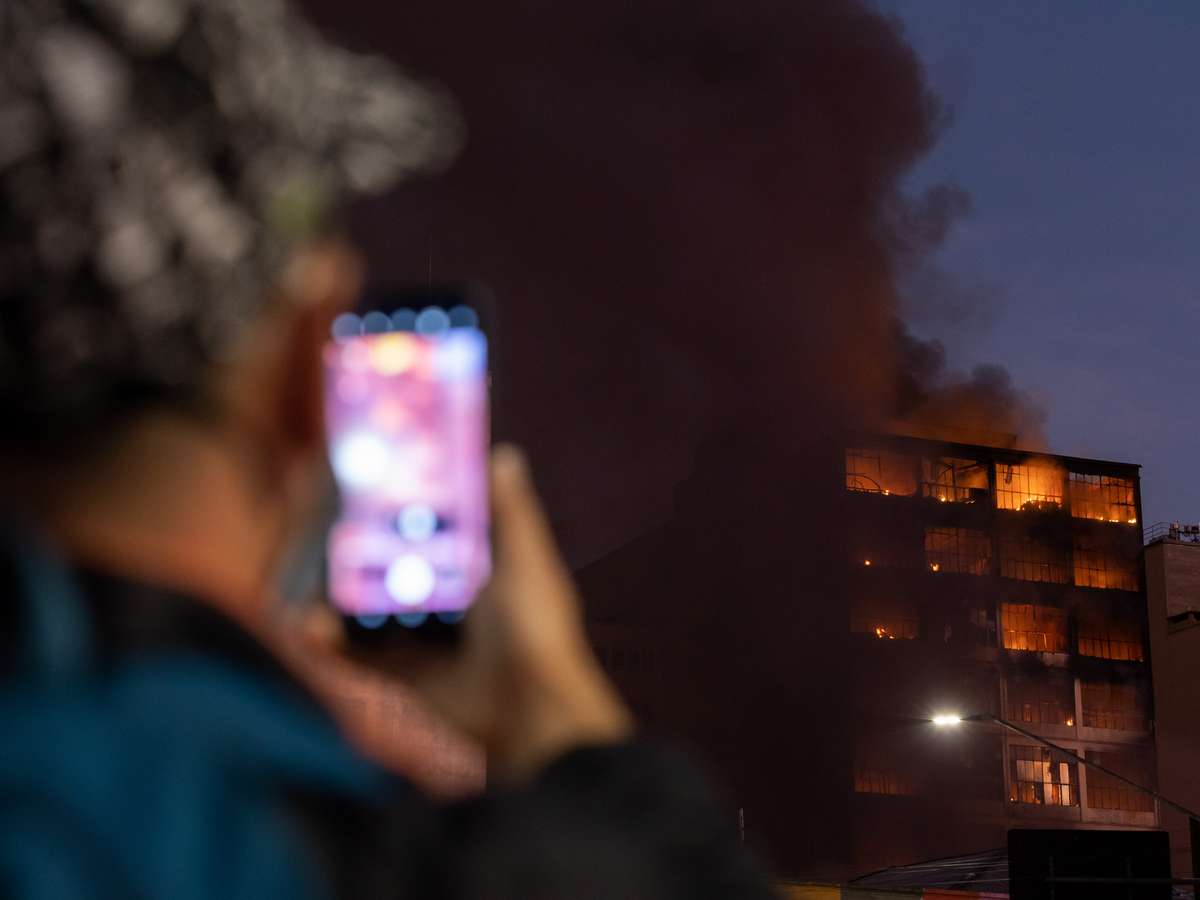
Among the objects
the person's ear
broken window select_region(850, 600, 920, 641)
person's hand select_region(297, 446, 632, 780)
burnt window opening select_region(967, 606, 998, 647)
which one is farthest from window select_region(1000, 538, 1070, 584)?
the person's ear

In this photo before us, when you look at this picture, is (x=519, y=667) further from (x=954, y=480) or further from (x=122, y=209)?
(x=954, y=480)

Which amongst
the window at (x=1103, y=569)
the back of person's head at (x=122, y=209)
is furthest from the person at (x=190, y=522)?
the window at (x=1103, y=569)

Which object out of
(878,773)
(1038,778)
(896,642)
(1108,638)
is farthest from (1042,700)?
(878,773)

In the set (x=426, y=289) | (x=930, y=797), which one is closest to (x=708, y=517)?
(x=930, y=797)

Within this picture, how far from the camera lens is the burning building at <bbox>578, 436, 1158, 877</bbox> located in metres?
65.0

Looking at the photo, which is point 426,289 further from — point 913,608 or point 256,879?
point 913,608

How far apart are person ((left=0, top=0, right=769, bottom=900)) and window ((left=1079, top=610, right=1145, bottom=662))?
74.5 m

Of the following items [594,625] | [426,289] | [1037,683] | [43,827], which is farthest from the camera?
[594,625]

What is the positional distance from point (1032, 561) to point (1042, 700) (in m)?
7.24

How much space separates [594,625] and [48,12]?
247 ft

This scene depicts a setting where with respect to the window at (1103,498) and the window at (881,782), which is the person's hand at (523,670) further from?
the window at (1103,498)

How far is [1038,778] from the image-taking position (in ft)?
221

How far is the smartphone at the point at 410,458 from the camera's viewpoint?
164 centimetres

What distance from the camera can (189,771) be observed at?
94 centimetres
